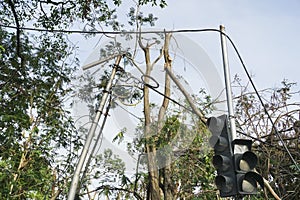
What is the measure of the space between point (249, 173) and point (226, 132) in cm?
42

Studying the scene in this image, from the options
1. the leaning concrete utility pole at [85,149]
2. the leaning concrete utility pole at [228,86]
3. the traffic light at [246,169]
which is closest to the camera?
the traffic light at [246,169]

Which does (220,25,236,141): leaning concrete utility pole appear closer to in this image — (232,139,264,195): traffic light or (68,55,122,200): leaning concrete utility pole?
(232,139,264,195): traffic light

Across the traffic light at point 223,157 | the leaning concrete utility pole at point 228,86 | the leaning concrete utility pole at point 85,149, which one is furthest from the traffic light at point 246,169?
the leaning concrete utility pole at point 85,149

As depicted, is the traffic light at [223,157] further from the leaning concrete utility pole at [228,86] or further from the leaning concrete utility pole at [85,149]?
the leaning concrete utility pole at [85,149]

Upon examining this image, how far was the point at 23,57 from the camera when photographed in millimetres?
7234

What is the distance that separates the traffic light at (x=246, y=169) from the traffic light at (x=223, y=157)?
0.14 ft

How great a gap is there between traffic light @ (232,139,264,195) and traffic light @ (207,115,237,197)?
44mm

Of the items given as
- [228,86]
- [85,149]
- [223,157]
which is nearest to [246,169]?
[223,157]

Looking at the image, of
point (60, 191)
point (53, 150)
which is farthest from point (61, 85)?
point (60, 191)

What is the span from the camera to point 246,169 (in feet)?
11.0

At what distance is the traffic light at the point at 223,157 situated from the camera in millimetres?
3297

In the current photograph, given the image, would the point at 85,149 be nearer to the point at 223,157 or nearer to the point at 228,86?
the point at 223,157

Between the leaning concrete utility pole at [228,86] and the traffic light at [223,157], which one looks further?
the leaning concrete utility pole at [228,86]

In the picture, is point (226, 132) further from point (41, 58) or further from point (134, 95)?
point (41, 58)
